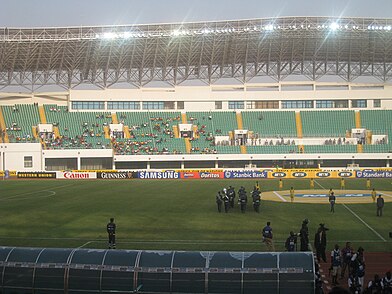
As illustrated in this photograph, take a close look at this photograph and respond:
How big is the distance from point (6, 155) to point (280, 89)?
46280 mm

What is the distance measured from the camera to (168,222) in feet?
86.9

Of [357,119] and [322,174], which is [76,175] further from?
[357,119]

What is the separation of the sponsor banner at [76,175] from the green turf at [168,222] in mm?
25760

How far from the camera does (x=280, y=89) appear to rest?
8144 cm

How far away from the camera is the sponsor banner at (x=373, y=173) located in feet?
207

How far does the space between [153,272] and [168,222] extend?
14.7 meters

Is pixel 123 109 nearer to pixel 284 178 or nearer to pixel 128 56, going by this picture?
pixel 128 56

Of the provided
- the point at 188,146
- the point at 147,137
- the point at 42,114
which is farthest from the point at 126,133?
the point at 42,114

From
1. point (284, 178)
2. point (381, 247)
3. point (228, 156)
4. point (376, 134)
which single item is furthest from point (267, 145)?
point (381, 247)

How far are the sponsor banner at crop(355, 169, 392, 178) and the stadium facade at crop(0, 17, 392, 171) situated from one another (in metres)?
8.35

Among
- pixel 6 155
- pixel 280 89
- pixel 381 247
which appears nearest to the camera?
pixel 381 247

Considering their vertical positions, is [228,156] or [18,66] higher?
[18,66]

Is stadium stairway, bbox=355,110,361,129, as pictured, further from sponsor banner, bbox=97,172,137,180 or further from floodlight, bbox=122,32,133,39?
floodlight, bbox=122,32,133,39

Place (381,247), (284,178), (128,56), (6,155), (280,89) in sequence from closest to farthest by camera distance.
Answer: (381,247) < (284,178) < (6,155) < (128,56) < (280,89)
